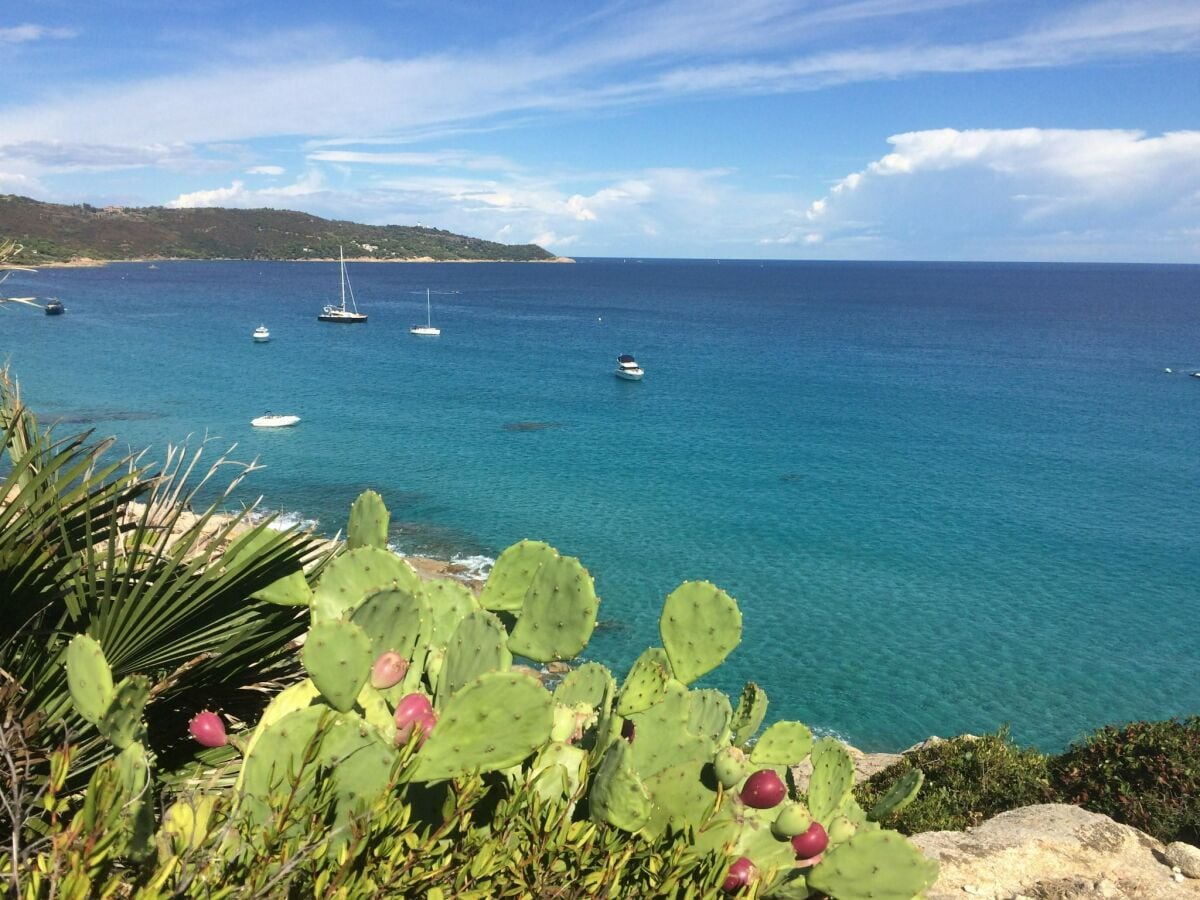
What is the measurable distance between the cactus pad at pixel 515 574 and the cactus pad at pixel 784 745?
125 cm

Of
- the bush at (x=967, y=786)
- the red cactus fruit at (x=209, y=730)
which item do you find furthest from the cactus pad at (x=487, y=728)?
the bush at (x=967, y=786)

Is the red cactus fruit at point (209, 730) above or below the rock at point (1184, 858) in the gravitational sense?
above

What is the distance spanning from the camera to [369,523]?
4.16 meters

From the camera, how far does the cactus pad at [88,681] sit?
2254 mm

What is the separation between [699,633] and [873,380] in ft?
178

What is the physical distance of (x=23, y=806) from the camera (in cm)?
246

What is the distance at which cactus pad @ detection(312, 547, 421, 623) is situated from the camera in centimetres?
338

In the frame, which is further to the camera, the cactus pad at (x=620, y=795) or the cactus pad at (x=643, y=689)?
the cactus pad at (x=643, y=689)

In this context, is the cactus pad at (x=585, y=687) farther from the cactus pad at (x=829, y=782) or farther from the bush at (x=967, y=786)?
the bush at (x=967, y=786)

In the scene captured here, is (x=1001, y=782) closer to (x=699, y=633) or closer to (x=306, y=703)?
(x=699, y=633)

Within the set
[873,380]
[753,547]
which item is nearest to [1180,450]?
[873,380]

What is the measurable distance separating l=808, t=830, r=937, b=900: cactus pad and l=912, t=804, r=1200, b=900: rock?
10.6 feet

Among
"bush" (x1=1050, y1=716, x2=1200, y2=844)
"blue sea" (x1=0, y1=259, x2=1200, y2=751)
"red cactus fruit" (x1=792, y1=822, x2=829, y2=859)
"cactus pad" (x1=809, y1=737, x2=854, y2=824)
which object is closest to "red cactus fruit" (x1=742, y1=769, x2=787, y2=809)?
"red cactus fruit" (x1=792, y1=822, x2=829, y2=859)

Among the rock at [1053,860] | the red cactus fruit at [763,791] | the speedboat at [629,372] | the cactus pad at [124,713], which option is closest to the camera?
the cactus pad at [124,713]
